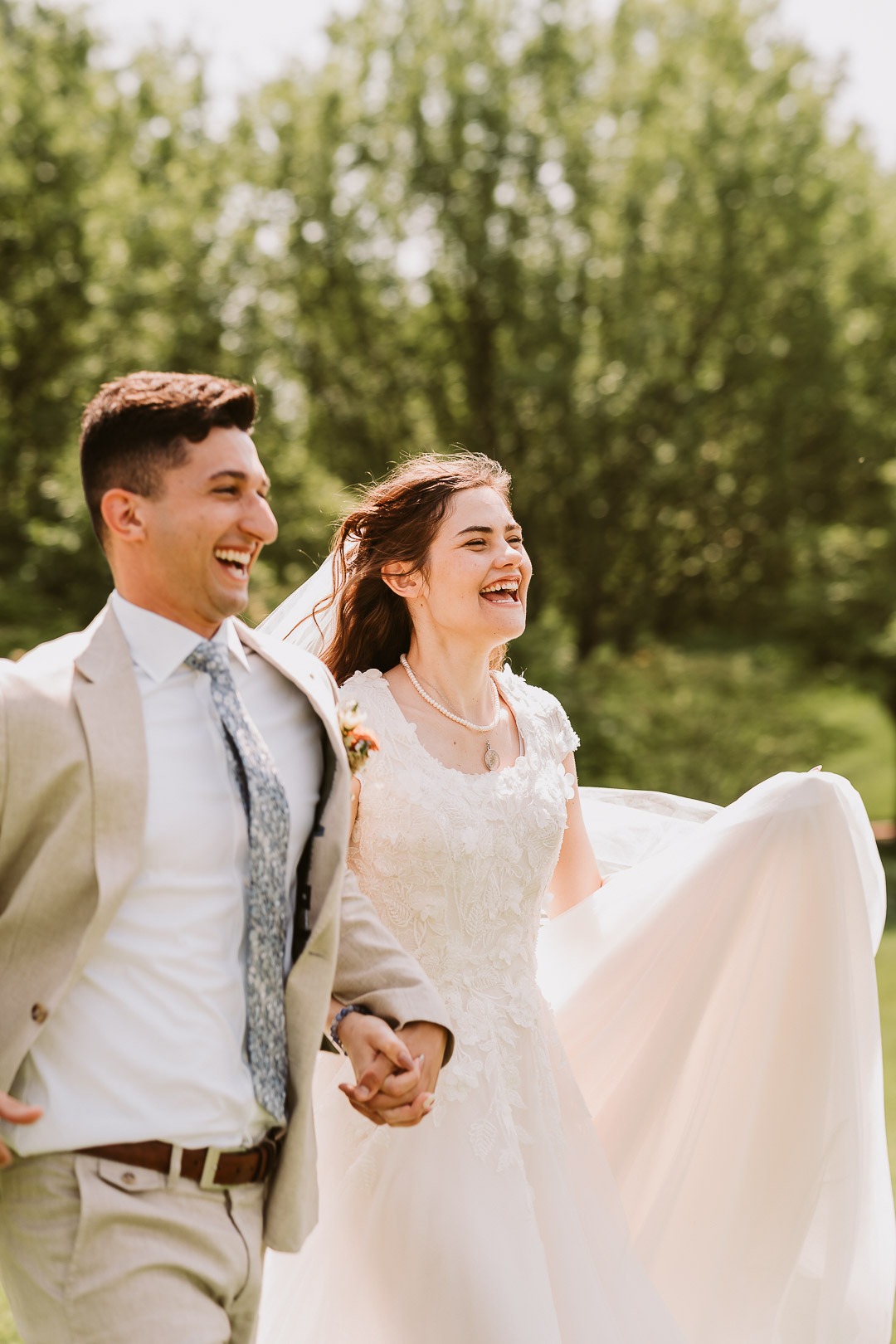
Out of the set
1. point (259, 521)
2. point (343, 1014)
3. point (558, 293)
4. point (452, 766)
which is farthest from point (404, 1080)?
point (558, 293)

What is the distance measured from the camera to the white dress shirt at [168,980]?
255 cm

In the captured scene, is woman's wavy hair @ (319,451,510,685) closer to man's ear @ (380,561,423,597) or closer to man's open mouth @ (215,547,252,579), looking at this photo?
man's ear @ (380,561,423,597)

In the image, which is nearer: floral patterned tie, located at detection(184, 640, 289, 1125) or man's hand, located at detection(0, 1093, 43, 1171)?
man's hand, located at detection(0, 1093, 43, 1171)

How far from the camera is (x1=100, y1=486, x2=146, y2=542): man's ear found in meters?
2.71

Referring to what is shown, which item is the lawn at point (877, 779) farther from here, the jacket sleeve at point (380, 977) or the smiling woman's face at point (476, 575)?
the smiling woman's face at point (476, 575)

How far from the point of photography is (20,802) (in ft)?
8.14

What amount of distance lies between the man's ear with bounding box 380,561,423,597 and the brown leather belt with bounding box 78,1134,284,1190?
1.81 meters

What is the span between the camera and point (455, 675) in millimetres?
4180

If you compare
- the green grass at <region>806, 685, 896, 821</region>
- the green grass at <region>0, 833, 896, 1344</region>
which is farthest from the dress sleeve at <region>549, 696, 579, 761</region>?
the green grass at <region>806, 685, 896, 821</region>

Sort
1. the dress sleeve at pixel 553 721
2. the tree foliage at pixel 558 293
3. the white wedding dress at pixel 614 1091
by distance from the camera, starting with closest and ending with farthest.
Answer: the white wedding dress at pixel 614 1091 < the dress sleeve at pixel 553 721 < the tree foliage at pixel 558 293

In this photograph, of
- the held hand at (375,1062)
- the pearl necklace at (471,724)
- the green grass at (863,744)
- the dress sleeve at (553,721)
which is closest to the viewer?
the held hand at (375,1062)

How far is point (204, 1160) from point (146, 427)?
4.35 ft

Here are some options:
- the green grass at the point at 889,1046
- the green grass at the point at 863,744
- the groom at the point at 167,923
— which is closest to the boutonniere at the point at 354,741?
the groom at the point at 167,923

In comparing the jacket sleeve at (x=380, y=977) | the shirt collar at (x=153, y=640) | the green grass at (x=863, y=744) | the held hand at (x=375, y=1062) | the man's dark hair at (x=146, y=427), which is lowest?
the green grass at (x=863, y=744)
